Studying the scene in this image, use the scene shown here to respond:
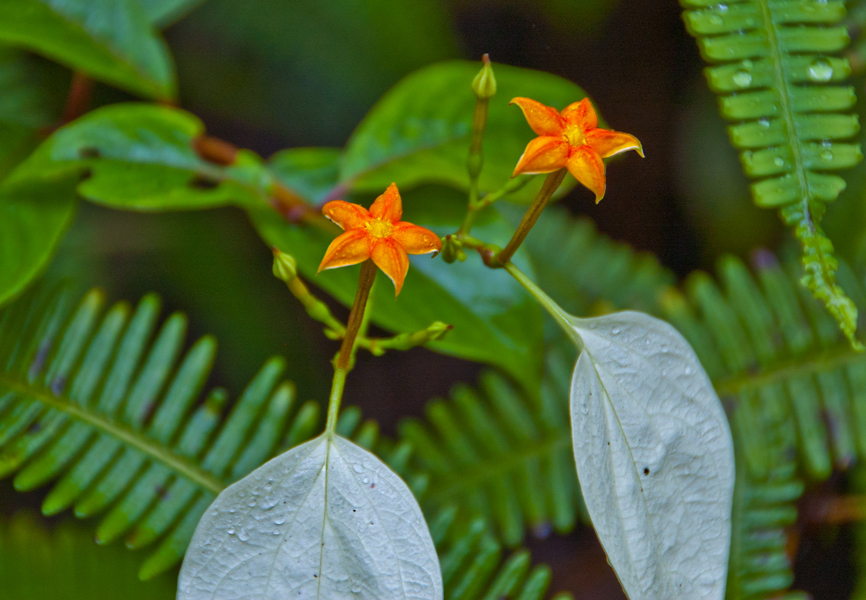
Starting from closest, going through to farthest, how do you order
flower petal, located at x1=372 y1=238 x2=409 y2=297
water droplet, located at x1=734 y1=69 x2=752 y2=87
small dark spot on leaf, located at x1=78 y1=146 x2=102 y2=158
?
flower petal, located at x1=372 y1=238 x2=409 y2=297
water droplet, located at x1=734 y1=69 x2=752 y2=87
small dark spot on leaf, located at x1=78 y1=146 x2=102 y2=158

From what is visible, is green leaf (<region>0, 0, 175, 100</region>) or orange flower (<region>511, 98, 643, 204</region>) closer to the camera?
orange flower (<region>511, 98, 643, 204</region>)

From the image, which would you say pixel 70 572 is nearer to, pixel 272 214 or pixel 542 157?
pixel 272 214

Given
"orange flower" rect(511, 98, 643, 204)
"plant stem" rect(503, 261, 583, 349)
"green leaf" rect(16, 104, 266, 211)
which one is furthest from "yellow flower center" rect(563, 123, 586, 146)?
"green leaf" rect(16, 104, 266, 211)

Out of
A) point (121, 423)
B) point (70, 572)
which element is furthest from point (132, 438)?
point (70, 572)

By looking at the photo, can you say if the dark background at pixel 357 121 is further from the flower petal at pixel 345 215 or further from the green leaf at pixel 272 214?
the flower petal at pixel 345 215

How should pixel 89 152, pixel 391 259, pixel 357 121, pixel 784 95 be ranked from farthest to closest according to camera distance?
1. pixel 357 121
2. pixel 89 152
3. pixel 784 95
4. pixel 391 259

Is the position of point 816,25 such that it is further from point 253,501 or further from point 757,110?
point 253,501

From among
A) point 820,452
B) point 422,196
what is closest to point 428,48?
point 422,196

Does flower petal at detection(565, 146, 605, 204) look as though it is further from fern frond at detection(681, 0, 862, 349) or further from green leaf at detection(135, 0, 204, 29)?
green leaf at detection(135, 0, 204, 29)
